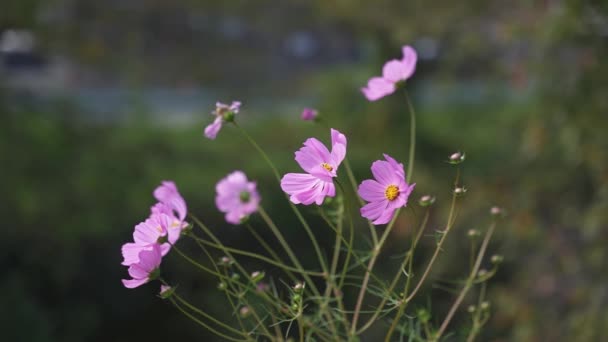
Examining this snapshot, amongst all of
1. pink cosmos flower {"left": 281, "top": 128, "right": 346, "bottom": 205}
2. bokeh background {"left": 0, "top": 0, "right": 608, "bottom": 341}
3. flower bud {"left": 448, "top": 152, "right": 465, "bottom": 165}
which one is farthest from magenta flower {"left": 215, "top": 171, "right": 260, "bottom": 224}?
bokeh background {"left": 0, "top": 0, "right": 608, "bottom": 341}

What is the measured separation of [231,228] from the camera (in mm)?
2998

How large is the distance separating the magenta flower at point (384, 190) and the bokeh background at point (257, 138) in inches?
20.9

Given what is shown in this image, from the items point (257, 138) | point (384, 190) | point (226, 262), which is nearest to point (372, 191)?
point (384, 190)

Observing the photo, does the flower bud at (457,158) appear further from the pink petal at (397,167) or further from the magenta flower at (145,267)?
the magenta flower at (145,267)

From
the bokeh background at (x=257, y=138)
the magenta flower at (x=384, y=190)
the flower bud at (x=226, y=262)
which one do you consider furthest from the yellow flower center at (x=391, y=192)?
the bokeh background at (x=257, y=138)

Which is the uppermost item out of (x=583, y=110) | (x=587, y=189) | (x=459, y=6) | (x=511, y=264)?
(x=459, y=6)

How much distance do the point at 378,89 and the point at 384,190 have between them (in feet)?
0.64

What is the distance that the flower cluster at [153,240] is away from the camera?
575 millimetres

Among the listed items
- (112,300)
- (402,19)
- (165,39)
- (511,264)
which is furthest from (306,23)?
(112,300)

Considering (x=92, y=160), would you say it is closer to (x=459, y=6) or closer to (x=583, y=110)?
(x=459, y=6)

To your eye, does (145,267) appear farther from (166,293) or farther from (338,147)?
(338,147)

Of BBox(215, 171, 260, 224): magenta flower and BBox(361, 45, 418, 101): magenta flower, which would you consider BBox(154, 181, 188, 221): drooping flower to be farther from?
BBox(361, 45, 418, 101): magenta flower

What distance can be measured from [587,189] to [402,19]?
2.96 feet

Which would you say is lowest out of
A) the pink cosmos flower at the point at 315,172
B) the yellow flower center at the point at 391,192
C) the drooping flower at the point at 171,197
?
the yellow flower center at the point at 391,192
